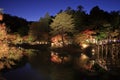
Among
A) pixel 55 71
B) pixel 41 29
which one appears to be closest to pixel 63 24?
pixel 41 29

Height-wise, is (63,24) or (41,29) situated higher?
(63,24)

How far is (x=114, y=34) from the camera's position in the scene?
1521 inches

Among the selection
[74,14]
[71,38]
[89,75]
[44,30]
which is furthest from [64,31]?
[89,75]

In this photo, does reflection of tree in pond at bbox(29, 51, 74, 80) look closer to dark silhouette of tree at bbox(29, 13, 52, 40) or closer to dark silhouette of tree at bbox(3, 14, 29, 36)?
dark silhouette of tree at bbox(29, 13, 52, 40)

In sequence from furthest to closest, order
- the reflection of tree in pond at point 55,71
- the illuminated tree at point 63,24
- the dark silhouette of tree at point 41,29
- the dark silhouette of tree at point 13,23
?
1. the dark silhouette of tree at point 13,23
2. the dark silhouette of tree at point 41,29
3. the illuminated tree at point 63,24
4. the reflection of tree in pond at point 55,71

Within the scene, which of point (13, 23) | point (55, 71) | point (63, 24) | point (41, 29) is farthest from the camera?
point (13, 23)

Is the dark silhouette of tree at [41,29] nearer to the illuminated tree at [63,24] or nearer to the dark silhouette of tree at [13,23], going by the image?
the illuminated tree at [63,24]

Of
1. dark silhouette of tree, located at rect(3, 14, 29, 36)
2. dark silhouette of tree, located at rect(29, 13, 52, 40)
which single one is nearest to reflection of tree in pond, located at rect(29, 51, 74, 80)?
dark silhouette of tree, located at rect(29, 13, 52, 40)

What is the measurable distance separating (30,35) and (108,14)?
22026mm

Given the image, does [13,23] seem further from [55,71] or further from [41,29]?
[55,71]

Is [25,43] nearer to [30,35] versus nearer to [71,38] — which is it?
[30,35]

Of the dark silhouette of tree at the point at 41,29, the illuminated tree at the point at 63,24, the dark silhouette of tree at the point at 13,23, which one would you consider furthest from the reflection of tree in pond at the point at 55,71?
the dark silhouette of tree at the point at 13,23

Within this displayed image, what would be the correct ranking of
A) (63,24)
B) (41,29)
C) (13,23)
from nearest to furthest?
(63,24) → (41,29) → (13,23)

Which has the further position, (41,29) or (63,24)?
(41,29)
